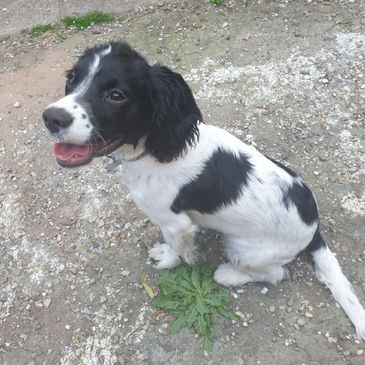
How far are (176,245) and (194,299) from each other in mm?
457

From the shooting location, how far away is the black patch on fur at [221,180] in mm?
2734

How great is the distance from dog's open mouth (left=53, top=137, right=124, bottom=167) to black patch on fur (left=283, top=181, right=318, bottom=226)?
1.09m

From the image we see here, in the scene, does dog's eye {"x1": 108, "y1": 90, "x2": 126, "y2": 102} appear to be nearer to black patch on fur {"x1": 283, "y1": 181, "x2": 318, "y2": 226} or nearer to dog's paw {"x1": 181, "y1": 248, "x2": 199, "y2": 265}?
black patch on fur {"x1": 283, "y1": 181, "x2": 318, "y2": 226}

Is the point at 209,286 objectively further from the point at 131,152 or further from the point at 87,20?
the point at 87,20

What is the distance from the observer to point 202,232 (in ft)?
12.1

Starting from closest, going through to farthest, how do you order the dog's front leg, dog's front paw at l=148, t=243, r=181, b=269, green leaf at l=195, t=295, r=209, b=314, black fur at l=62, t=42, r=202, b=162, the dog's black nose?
the dog's black nose → black fur at l=62, t=42, r=202, b=162 → the dog's front leg → green leaf at l=195, t=295, r=209, b=314 → dog's front paw at l=148, t=243, r=181, b=269

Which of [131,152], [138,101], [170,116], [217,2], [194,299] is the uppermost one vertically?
[138,101]

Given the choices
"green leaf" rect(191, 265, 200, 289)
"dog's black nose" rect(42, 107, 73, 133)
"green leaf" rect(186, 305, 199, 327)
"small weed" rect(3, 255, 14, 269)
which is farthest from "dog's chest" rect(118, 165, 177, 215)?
"small weed" rect(3, 255, 14, 269)

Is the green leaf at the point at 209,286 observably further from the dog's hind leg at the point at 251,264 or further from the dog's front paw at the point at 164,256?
the dog's front paw at the point at 164,256

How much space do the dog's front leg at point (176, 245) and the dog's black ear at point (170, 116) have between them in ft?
1.65

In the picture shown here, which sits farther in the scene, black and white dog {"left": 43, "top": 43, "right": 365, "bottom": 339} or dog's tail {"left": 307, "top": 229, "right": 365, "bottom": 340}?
dog's tail {"left": 307, "top": 229, "right": 365, "bottom": 340}

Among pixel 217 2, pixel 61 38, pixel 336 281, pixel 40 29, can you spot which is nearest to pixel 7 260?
pixel 336 281

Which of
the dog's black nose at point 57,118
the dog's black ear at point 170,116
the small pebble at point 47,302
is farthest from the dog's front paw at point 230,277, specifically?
the dog's black nose at point 57,118

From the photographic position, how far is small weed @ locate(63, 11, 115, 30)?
5359mm
